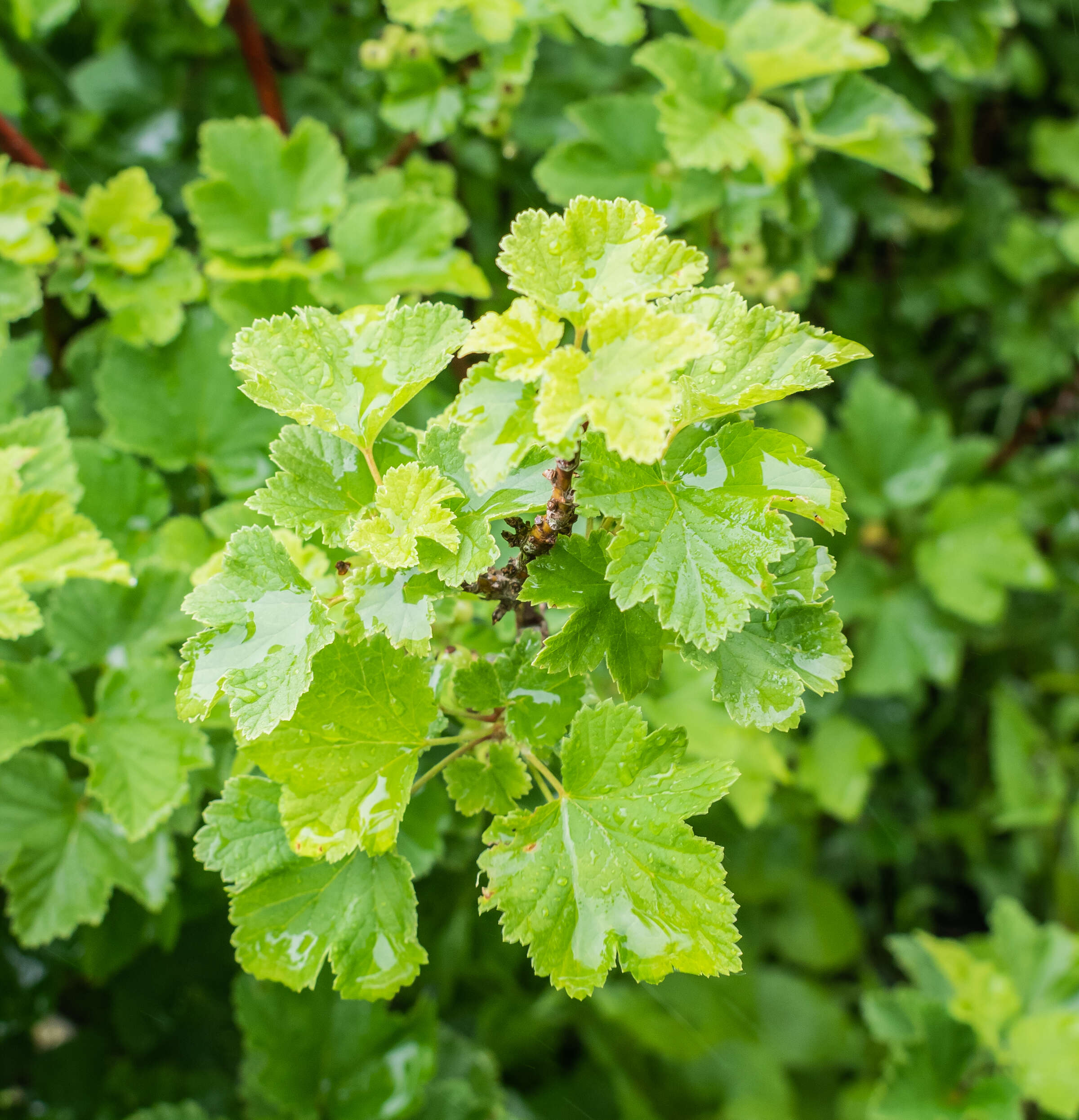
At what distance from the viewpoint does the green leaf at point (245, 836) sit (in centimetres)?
61

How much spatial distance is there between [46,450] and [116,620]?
0.19 m

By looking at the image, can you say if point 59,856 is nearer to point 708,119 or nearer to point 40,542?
point 40,542

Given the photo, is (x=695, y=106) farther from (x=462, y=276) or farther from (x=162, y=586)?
(x=162, y=586)

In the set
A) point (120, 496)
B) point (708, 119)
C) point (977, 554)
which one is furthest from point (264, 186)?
point (977, 554)

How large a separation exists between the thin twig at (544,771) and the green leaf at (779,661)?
0.13 m

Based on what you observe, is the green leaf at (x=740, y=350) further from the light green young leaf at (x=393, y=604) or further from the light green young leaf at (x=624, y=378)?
the light green young leaf at (x=393, y=604)

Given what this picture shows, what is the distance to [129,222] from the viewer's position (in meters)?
1.10

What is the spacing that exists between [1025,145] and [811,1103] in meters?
2.07

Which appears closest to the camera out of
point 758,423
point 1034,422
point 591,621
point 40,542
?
point 591,621

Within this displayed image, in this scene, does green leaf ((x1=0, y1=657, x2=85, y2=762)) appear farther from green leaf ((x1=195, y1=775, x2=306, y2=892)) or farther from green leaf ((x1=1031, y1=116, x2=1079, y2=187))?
green leaf ((x1=1031, y1=116, x2=1079, y2=187))

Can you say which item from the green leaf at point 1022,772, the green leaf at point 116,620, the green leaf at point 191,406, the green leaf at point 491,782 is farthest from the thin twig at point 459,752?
the green leaf at point 1022,772

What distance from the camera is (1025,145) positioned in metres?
2.00

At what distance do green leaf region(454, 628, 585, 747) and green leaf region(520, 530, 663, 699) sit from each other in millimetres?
63

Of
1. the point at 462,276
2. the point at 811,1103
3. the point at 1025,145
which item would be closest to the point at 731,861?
the point at 811,1103
